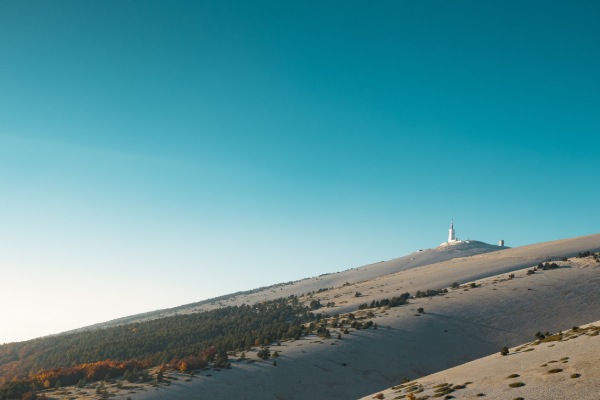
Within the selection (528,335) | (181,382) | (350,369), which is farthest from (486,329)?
(181,382)

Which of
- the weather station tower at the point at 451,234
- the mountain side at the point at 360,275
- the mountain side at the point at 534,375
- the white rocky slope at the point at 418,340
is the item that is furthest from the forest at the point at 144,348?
the weather station tower at the point at 451,234

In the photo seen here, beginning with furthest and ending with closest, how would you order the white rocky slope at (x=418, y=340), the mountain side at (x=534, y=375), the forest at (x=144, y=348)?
the forest at (x=144, y=348), the white rocky slope at (x=418, y=340), the mountain side at (x=534, y=375)

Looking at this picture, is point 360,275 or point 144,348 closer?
point 144,348

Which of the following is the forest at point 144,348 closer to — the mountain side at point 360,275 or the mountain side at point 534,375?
the mountain side at point 534,375

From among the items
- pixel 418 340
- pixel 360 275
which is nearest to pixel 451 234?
pixel 360 275

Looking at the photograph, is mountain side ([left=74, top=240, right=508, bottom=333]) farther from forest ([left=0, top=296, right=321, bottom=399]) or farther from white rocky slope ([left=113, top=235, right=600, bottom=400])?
white rocky slope ([left=113, top=235, right=600, bottom=400])

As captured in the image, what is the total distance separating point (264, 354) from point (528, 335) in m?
27.7

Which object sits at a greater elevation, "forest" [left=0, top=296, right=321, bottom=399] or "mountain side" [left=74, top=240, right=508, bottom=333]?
"mountain side" [left=74, top=240, right=508, bottom=333]

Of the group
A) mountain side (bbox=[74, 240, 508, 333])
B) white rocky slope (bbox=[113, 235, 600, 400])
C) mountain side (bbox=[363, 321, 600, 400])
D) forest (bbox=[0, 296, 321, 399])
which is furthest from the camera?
mountain side (bbox=[74, 240, 508, 333])

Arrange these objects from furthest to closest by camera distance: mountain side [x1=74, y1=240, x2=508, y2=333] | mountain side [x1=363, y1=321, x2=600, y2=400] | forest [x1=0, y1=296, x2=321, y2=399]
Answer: mountain side [x1=74, y1=240, x2=508, y2=333], forest [x1=0, y1=296, x2=321, y2=399], mountain side [x1=363, y1=321, x2=600, y2=400]

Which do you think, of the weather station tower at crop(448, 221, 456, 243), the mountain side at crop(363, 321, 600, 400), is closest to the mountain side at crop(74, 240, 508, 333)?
the weather station tower at crop(448, 221, 456, 243)

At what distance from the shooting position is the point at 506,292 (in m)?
59.1

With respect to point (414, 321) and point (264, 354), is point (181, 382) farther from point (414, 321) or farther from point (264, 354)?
point (414, 321)

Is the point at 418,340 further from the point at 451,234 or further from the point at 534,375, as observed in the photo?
the point at 451,234
